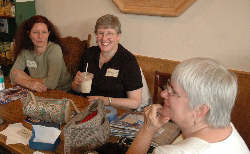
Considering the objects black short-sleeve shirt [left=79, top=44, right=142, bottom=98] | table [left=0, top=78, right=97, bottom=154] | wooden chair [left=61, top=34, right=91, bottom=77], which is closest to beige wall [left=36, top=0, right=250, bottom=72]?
wooden chair [left=61, top=34, right=91, bottom=77]

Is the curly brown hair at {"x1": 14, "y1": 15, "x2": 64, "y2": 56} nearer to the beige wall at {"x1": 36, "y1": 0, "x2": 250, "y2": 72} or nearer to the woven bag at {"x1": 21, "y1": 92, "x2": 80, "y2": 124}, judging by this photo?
the beige wall at {"x1": 36, "y1": 0, "x2": 250, "y2": 72}

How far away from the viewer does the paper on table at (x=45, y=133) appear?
4.08 feet

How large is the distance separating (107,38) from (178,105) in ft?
4.00

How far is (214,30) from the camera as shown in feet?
7.61

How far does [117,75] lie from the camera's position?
2.08m

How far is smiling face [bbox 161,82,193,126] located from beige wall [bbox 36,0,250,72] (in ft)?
4.94

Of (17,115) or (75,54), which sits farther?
(75,54)

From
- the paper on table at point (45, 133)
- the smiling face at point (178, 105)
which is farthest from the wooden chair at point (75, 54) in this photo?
the smiling face at point (178, 105)

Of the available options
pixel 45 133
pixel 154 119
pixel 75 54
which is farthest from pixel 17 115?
pixel 75 54

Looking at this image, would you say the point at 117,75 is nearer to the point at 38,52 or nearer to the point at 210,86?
the point at 38,52

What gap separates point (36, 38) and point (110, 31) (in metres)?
0.86

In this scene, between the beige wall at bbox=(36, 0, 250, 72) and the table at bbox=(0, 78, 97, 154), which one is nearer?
the table at bbox=(0, 78, 97, 154)

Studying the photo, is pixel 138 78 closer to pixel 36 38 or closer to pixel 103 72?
pixel 103 72

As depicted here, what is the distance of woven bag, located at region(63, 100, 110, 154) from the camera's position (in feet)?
3.66
